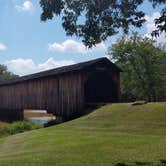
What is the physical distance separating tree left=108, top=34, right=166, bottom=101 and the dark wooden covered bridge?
691 inches

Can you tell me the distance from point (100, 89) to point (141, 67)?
19.8 metres

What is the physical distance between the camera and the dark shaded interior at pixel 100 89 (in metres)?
36.5

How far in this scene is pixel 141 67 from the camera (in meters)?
56.1

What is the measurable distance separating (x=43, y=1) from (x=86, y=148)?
19.0 feet

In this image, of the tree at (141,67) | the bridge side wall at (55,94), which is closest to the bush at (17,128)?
the bridge side wall at (55,94)

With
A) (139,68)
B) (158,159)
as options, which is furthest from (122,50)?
(158,159)

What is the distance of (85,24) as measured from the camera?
1230 centimetres

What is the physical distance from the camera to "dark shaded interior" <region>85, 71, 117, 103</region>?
36.5 m

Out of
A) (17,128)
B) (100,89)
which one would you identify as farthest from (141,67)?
(17,128)

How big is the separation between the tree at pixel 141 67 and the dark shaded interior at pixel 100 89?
1734 centimetres

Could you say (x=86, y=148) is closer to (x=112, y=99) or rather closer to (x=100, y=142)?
(x=100, y=142)

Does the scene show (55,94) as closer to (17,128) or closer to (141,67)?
(17,128)

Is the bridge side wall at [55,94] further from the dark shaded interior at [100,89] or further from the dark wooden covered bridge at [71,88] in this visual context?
the dark shaded interior at [100,89]

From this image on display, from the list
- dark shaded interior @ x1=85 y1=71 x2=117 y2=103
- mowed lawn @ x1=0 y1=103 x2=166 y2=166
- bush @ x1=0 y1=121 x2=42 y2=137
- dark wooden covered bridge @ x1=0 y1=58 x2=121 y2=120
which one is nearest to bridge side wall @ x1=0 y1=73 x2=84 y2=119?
dark wooden covered bridge @ x1=0 y1=58 x2=121 y2=120
